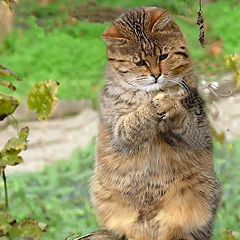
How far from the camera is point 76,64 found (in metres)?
5.79

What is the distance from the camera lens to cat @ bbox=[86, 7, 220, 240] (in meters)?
1.96

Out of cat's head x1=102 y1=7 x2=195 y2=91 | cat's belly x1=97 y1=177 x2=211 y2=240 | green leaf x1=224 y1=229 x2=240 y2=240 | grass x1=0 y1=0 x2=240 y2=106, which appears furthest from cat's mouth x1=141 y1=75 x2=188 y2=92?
grass x1=0 y1=0 x2=240 y2=106

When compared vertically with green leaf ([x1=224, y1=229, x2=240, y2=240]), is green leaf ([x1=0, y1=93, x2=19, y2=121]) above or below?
above

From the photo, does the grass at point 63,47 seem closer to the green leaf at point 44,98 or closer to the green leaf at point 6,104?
the green leaf at point 44,98

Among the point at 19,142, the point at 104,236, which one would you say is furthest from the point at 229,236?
the point at 19,142

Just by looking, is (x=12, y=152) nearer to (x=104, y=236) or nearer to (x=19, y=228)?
(x=19, y=228)

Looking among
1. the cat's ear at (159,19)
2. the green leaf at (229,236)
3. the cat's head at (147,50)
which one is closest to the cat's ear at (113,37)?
the cat's head at (147,50)

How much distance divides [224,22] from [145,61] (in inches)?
181

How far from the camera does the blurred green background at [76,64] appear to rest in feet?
11.0

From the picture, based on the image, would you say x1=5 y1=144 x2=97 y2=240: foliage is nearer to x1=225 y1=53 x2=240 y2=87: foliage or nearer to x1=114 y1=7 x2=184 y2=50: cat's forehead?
x1=225 y1=53 x2=240 y2=87: foliage

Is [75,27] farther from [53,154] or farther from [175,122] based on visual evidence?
[175,122]

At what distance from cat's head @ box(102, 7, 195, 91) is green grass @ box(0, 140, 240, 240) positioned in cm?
146

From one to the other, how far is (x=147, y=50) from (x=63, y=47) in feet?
13.9

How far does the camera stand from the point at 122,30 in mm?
2014
